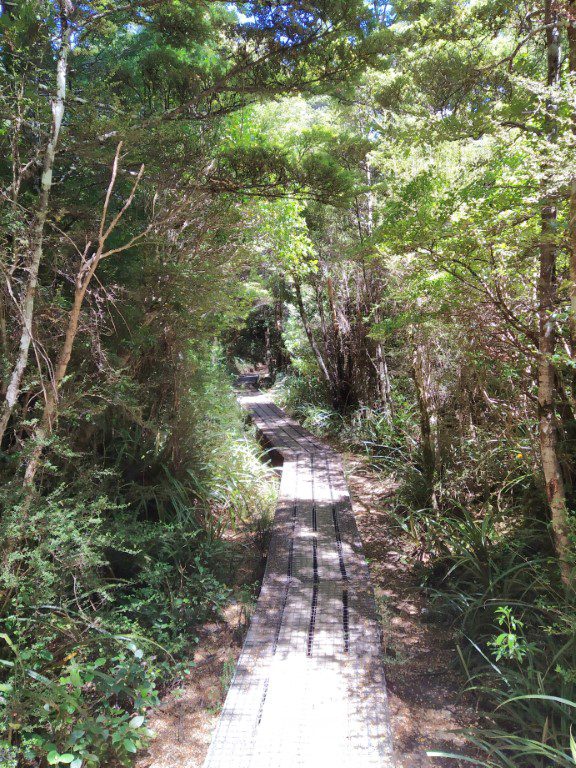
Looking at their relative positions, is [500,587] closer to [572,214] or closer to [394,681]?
[394,681]

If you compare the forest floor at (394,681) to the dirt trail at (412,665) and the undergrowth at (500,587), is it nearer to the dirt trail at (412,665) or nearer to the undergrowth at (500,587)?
the dirt trail at (412,665)

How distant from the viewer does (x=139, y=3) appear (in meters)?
3.07

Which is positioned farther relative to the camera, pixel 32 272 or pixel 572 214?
pixel 32 272

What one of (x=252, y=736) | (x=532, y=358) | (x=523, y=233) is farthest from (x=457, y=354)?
(x=252, y=736)

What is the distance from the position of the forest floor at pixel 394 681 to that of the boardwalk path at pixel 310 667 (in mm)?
237

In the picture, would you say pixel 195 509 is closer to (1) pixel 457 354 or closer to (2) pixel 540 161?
(1) pixel 457 354

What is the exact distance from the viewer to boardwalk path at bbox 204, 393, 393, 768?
7.18 feet

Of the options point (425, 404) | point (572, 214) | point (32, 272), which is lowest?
point (425, 404)

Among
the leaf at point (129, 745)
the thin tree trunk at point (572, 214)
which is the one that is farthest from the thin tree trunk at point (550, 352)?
the leaf at point (129, 745)

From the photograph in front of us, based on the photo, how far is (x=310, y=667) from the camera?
2758mm

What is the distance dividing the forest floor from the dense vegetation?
154 mm

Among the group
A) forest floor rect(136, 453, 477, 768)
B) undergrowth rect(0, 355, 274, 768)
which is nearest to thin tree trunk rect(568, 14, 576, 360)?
forest floor rect(136, 453, 477, 768)

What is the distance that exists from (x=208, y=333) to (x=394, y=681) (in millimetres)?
3343

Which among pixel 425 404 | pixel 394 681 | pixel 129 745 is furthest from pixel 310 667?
pixel 425 404
